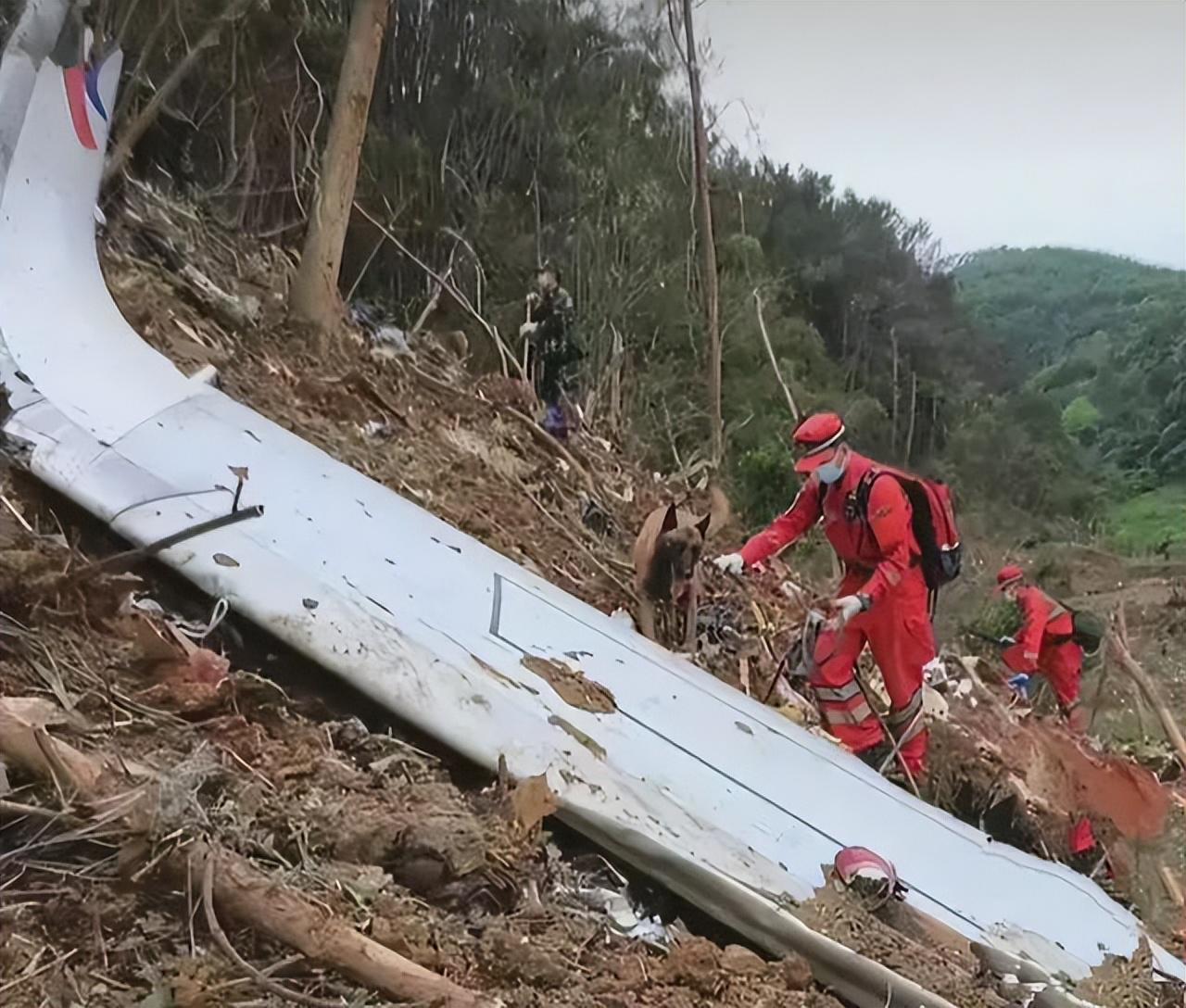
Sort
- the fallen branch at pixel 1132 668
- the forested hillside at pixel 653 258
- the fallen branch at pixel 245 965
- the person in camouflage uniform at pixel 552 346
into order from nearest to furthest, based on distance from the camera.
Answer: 1. the fallen branch at pixel 245 965
2. the fallen branch at pixel 1132 668
3. the forested hillside at pixel 653 258
4. the person in camouflage uniform at pixel 552 346

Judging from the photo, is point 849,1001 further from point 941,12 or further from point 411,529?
point 941,12

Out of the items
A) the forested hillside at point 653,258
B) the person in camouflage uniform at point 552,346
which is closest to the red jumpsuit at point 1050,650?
the forested hillside at point 653,258

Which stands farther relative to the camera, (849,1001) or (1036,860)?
(1036,860)

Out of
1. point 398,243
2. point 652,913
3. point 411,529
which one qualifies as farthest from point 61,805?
point 398,243

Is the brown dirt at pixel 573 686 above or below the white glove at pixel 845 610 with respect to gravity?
below

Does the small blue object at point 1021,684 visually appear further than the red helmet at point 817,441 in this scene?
Yes

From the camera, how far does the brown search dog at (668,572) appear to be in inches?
86.9

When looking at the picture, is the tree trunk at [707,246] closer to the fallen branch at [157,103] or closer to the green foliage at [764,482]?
the green foliage at [764,482]

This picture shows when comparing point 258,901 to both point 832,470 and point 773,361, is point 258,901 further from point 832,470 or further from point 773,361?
point 773,361

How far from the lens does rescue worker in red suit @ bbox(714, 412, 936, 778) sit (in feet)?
7.12

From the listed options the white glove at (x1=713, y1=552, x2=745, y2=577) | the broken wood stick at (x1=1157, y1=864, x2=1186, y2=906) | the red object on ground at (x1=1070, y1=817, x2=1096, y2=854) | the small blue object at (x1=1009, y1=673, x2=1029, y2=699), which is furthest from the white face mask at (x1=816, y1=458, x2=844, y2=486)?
the broken wood stick at (x1=1157, y1=864, x2=1186, y2=906)

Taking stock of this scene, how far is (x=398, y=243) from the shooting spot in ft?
8.42

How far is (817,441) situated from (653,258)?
78 centimetres

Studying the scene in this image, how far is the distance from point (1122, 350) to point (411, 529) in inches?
68.7
